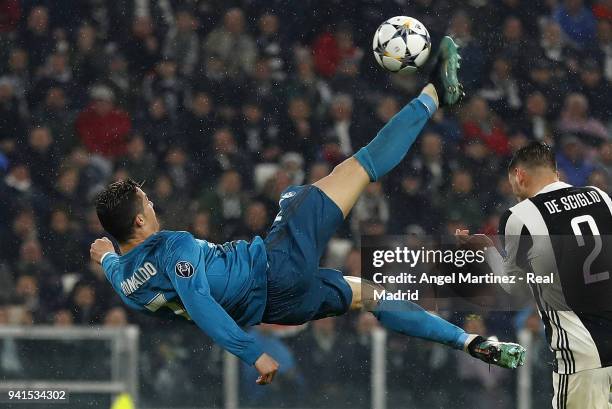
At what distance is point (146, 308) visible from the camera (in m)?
6.46

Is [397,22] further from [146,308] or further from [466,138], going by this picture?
[466,138]

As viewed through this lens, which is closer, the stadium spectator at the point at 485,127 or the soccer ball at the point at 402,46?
the soccer ball at the point at 402,46

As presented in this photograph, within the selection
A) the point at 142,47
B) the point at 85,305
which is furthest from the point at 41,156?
the point at 85,305

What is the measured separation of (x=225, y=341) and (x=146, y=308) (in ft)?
2.49

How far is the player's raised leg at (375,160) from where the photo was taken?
6477mm

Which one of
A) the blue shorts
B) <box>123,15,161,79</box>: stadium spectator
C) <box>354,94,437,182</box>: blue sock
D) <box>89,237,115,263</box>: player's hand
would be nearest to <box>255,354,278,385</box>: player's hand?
the blue shorts

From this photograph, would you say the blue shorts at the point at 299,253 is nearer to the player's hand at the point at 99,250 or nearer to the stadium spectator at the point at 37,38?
the player's hand at the point at 99,250

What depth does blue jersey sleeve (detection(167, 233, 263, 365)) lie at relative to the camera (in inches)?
231

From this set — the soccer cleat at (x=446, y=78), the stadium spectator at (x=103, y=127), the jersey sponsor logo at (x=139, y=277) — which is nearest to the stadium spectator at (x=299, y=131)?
the stadium spectator at (x=103, y=127)

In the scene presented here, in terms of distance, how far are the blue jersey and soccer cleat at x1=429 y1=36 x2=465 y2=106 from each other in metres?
1.43

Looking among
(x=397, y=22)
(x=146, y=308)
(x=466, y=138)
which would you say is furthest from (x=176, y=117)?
(x=146, y=308)

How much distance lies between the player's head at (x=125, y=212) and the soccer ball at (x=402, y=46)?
2.06 m

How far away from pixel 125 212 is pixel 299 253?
3.25 ft

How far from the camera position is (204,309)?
5.89 metres
